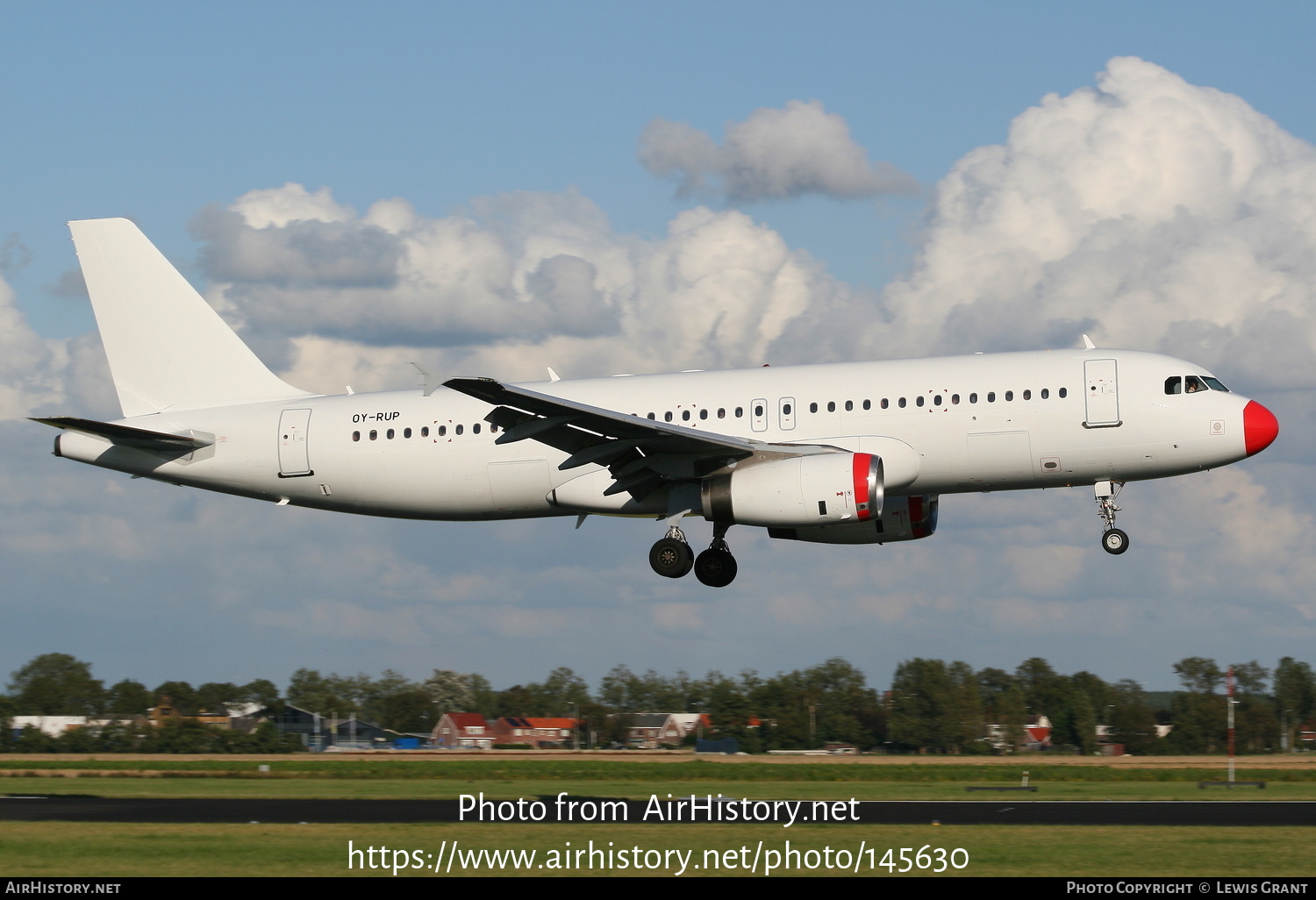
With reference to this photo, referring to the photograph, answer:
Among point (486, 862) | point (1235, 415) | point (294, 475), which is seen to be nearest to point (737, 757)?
point (294, 475)

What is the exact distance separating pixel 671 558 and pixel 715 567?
1.46 meters

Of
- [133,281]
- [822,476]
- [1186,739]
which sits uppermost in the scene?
[133,281]

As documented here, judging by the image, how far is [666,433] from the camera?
1243 inches

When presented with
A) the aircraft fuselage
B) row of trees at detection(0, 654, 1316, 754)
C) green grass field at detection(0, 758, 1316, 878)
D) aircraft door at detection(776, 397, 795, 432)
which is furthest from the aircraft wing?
row of trees at detection(0, 654, 1316, 754)

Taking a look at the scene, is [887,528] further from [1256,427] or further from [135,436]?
[135,436]

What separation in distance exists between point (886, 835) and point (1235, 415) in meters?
13.9

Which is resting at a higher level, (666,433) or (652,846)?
(666,433)

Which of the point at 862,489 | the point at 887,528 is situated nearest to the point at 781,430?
the point at 862,489

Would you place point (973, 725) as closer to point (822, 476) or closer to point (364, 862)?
point (822, 476)

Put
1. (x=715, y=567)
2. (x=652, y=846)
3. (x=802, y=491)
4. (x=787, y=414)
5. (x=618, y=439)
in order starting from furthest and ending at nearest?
(x=715, y=567), (x=787, y=414), (x=618, y=439), (x=802, y=491), (x=652, y=846)

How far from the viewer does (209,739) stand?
66875mm

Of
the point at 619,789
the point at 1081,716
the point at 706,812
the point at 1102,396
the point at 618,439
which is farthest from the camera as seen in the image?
the point at 1081,716

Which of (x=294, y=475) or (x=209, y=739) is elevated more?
(x=294, y=475)

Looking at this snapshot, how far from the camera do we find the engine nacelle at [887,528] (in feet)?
121
